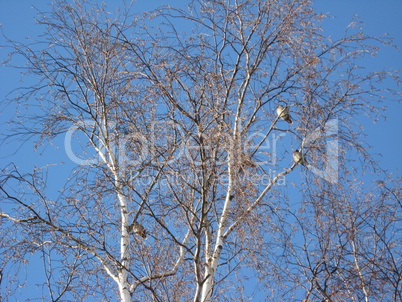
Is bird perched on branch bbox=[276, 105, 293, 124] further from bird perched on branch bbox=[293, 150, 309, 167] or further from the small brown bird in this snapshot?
the small brown bird

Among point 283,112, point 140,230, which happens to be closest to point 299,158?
point 283,112

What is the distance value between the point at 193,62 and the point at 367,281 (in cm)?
293

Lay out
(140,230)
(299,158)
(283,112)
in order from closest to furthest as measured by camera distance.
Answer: (299,158) → (283,112) → (140,230)

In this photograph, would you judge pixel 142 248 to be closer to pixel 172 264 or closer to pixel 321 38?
pixel 172 264

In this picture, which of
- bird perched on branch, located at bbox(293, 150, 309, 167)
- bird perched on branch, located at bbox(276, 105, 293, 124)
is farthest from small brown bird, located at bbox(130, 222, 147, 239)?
bird perched on branch, located at bbox(276, 105, 293, 124)

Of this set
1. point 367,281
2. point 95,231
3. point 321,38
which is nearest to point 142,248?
point 95,231

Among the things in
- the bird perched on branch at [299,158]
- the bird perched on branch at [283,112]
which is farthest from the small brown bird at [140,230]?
the bird perched on branch at [283,112]

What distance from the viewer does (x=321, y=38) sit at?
26.7 ft

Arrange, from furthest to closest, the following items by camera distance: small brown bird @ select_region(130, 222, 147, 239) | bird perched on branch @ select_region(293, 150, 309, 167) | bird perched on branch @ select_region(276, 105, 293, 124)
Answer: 1. small brown bird @ select_region(130, 222, 147, 239)
2. bird perched on branch @ select_region(276, 105, 293, 124)
3. bird perched on branch @ select_region(293, 150, 309, 167)

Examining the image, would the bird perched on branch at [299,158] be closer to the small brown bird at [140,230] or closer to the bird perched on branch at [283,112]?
the bird perched on branch at [283,112]

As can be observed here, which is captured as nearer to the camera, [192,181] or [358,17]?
[192,181]

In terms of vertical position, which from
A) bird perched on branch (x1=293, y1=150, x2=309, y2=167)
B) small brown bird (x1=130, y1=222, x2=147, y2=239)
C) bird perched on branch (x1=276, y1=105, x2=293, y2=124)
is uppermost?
bird perched on branch (x1=276, y1=105, x2=293, y2=124)

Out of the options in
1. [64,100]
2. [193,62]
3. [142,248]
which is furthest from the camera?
[64,100]

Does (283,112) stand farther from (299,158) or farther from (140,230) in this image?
(140,230)
